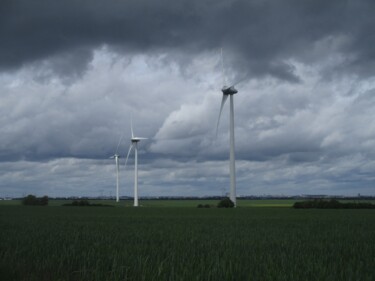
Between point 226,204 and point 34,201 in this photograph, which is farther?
point 34,201

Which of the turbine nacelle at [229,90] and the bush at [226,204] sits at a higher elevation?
the turbine nacelle at [229,90]

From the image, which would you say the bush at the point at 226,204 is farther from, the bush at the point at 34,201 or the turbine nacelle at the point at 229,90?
the bush at the point at 34,201

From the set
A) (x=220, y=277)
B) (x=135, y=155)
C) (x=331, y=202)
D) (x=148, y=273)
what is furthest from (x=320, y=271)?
(x=135, y=155)

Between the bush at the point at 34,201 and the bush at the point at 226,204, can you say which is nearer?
the bush at the point at 226,204

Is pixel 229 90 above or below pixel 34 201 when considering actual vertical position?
above

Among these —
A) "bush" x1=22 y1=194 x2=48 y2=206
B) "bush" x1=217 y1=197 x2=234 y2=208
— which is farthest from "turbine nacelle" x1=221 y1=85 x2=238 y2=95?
"bush" x1=22 y1=194 x2=48 y2=206

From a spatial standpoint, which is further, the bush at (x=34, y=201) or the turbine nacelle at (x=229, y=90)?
the bush at (x=34, y=201)

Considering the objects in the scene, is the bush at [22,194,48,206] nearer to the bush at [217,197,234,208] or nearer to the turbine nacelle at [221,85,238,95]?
the bush at [217,197,234,208]

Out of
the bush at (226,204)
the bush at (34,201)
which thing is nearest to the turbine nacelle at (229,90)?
the bush at (226,204)

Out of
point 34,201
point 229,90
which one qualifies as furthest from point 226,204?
point 34,201

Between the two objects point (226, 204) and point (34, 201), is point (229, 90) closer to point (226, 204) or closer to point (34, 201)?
point (226, 204)

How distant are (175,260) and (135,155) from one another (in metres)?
121

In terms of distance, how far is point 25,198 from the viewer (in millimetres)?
158000

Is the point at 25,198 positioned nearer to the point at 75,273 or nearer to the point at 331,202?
the point at 331,202
